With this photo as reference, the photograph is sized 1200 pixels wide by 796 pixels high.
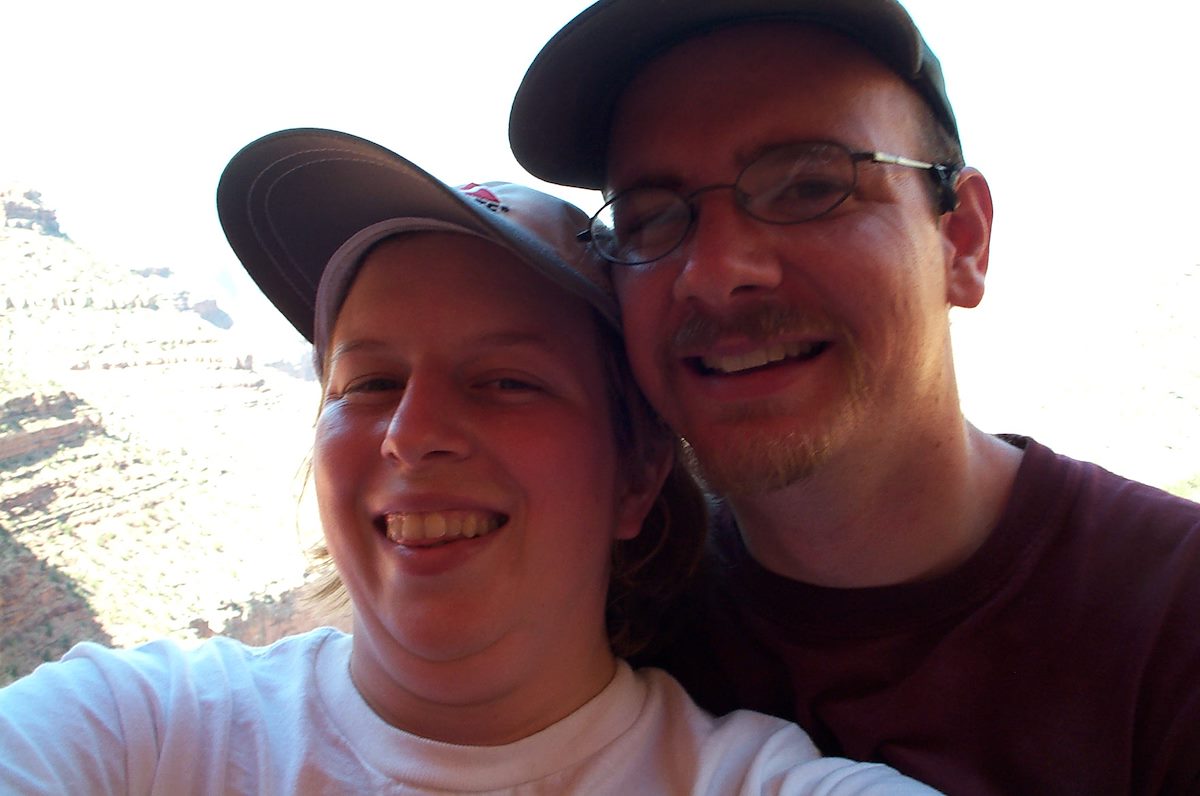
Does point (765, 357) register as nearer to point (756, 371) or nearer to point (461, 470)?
point (756, 371)

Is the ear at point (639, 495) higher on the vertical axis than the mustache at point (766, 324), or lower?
lower

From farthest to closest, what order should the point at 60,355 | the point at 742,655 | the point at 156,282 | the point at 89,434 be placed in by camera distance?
the point at 156,282 < the point at 60,355 < the point at 89,434 < the point at 742,655

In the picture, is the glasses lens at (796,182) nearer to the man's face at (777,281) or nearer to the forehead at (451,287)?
the man's face at (777,281)

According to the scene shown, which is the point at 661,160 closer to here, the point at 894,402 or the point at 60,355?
the point at 894,402

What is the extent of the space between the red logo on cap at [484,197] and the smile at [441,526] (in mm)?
389

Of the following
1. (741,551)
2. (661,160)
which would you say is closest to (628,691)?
(741,551)

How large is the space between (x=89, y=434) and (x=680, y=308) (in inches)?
151

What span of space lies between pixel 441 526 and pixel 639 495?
1.09ft

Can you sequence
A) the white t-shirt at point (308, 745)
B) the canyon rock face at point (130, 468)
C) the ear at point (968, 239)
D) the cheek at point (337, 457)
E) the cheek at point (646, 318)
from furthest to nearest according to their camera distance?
the canyon rock face at point (130, 468) < the ear at point (968, 239) < the cheek at point (646, 318) < the cheek at point (337, 457) < the white t-shirt at point (308, 745)

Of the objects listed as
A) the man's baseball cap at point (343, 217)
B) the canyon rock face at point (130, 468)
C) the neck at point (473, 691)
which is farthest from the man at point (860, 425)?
the canyon rock face at point (130, 468)

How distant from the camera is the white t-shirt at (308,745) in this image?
794 mm

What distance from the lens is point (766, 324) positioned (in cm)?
96

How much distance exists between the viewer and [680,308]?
39.2 inches

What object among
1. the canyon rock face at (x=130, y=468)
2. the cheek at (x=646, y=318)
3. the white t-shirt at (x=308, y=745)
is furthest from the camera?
the canyon rock face at (x=130, y=468)
